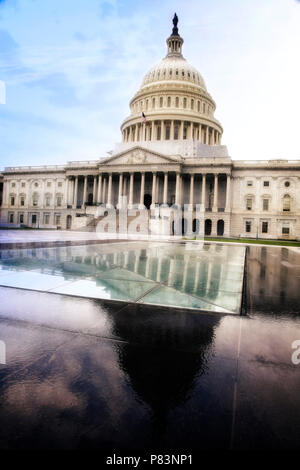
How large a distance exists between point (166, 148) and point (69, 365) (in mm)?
69780

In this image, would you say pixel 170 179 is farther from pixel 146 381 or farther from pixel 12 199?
pixel 146 381

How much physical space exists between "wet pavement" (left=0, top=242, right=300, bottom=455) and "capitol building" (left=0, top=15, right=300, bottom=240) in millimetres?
49327

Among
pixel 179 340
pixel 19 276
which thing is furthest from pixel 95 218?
pixel 179 340

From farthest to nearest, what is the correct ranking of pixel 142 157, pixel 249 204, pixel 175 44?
pixel 175 44, pixel 142 157, pixel 249 204

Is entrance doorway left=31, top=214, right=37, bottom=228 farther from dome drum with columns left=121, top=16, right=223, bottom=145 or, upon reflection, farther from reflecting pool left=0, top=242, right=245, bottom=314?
reflecting pool left=0, top=242, right=245, bottom=314

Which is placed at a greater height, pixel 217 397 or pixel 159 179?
pixel 159 179

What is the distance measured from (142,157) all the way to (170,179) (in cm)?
936

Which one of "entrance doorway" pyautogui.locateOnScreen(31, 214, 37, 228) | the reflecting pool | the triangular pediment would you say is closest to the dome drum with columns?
the triangular pediment

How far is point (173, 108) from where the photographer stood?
7738cm

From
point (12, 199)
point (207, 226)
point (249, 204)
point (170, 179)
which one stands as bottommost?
point (207, 226)

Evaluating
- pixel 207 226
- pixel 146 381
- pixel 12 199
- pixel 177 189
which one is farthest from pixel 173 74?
pixel 146 381

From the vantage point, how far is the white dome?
83.6 m
